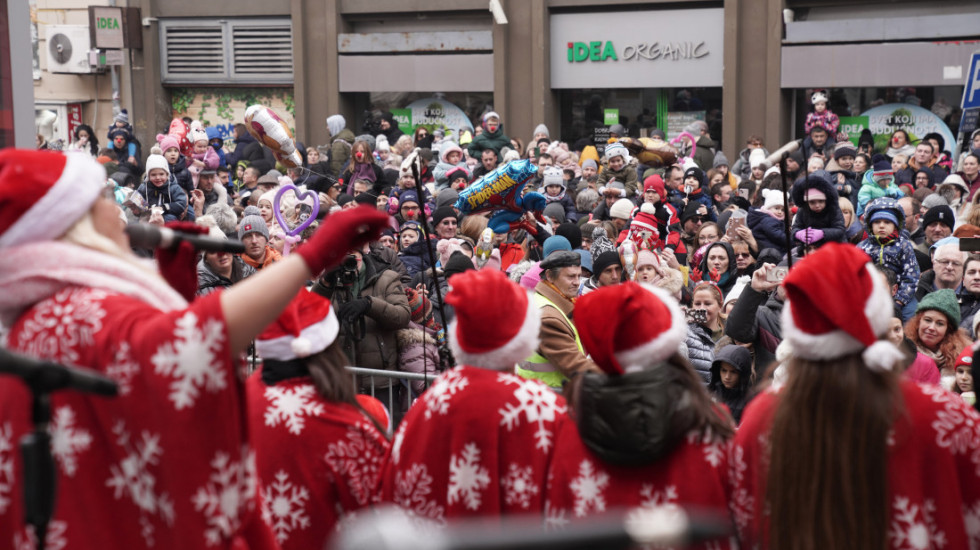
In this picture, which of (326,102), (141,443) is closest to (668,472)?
(141,443)

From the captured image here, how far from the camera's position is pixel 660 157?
12406mm

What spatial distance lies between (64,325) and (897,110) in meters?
18.2

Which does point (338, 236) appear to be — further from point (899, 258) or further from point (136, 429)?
point (899, 258)

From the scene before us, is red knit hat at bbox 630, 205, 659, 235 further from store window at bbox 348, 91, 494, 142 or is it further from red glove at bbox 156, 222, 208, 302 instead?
store window at bbox 348, 91, 494, 142

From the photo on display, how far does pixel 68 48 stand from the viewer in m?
23.3

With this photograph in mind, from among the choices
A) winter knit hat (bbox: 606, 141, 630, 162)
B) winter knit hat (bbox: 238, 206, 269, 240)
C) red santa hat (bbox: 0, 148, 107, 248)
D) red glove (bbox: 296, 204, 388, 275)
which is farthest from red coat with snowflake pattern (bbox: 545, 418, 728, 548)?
winter knit hat (bbox: 606, 141, 630, 162)

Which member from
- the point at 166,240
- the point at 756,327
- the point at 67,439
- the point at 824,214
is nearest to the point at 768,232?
the point at 824,214

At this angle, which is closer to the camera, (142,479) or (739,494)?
(142,479)

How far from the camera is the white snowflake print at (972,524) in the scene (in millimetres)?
2797

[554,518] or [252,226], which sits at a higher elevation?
[252,226]

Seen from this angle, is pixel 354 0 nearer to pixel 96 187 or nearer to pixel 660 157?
pixel 660 157

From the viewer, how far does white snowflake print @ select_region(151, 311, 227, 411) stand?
7.22 ft

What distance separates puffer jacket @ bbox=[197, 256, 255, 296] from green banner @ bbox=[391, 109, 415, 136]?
15.4 metres

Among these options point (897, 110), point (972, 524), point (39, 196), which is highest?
point (897, 110)
